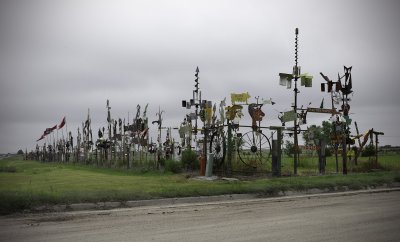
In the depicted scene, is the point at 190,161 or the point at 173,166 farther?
the point at 190,161

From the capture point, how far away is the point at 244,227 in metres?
8.61

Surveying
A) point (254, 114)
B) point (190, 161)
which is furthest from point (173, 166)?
point (254, 114)

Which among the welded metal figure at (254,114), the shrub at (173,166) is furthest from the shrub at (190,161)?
the welded metal figure at (254,114)

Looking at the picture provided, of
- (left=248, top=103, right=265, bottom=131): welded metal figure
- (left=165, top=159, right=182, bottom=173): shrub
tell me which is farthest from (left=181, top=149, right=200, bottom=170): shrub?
(left=248, top=103, right=265, bottom=131): welded metal figure

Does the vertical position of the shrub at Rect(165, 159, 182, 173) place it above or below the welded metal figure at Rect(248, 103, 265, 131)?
below

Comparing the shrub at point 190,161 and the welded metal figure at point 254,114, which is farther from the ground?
the welded metal figure at point 254,114

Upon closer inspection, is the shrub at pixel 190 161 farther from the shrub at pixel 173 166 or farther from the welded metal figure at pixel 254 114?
the welded metal figure at pixel 254 114

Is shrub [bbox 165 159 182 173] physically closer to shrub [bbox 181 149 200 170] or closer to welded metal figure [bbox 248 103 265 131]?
shrub [bbox 181 149 200 170]

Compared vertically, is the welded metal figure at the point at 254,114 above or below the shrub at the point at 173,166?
above

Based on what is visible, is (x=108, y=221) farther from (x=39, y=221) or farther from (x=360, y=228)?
(x=360, y=228)

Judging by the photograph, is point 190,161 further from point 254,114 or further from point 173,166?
point 254,114

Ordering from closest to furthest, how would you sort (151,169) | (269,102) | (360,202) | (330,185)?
1. (360,202)
2. (330,185)
3. (269,102)
4. (151,169)

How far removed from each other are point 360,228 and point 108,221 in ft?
18.0

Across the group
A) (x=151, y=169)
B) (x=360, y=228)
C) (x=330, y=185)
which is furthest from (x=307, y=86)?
(x=360, y=228)
